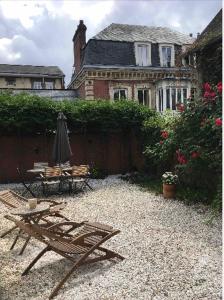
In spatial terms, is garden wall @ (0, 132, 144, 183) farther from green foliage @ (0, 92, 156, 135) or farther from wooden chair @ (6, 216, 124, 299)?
wooden chair @ (6, 216, 124, 299)

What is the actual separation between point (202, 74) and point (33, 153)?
760cm

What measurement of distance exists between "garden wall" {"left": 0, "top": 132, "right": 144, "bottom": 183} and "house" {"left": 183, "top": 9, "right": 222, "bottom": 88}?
4.24 m

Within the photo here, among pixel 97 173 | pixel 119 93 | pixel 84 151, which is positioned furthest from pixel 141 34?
pixel 97 173

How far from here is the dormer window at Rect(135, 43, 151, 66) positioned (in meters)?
23.7

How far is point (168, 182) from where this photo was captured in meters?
9.70

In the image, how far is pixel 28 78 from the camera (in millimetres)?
33625

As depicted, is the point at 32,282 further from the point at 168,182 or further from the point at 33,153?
the point at 33,153

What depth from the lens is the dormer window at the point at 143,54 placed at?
2373cm

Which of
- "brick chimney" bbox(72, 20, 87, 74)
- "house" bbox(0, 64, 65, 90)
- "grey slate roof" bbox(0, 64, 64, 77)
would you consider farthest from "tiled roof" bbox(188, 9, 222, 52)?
"grey slate roof" bbox(0, 64, 64, 77)

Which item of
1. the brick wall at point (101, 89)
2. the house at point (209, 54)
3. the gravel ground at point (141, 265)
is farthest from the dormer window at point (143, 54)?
the gravel ground at point (141, 265)

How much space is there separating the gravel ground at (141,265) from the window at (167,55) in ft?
59.5

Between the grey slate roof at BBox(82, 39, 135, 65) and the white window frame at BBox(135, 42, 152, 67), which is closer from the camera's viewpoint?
the grey slate roof at BBox(82, 39, 135, 65)

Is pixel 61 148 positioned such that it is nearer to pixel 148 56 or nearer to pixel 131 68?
pixel 131 68

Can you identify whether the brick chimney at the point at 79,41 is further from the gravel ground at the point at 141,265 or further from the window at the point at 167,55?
the gravel ground at the point at 141,265
